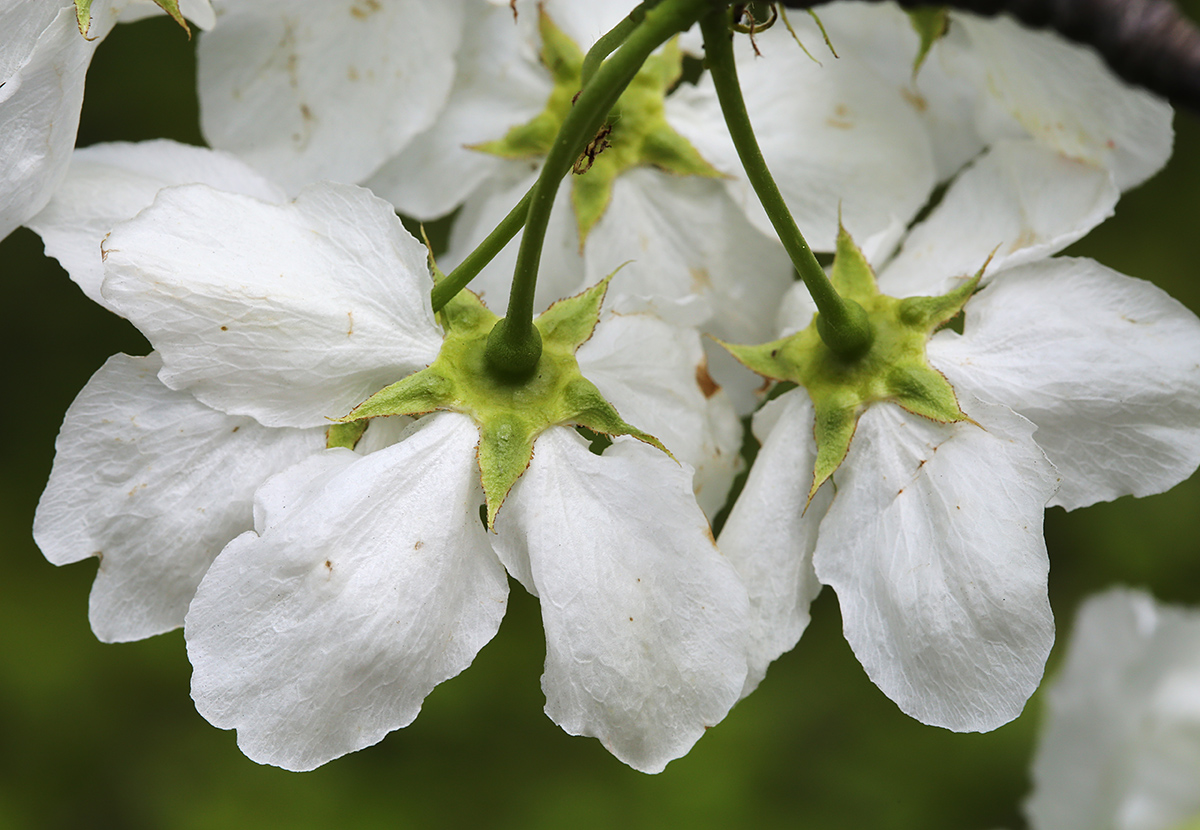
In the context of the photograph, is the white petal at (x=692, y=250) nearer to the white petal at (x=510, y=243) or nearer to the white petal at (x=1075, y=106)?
the white petal at (x=510, y=243)

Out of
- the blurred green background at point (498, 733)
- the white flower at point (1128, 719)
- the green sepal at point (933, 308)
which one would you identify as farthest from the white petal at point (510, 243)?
the blurred green background at point (498, 733)

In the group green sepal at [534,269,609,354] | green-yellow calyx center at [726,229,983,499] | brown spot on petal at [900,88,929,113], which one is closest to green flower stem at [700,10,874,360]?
green-yellow calyx center at [726,229,983,499]

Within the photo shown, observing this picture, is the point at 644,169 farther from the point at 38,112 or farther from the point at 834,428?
the point at 38,112

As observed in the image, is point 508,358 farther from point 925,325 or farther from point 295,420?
point 925,325

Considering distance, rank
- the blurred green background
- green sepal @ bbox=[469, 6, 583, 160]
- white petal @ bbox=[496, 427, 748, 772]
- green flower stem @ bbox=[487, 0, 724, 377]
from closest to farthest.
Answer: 1. green flower stem @ bbox=[487, 0, 724, 377]
2. white petal @ bbox=[496, 427, 748, 772]
3. green sepal @ bbox=[469, 6, 583, 160]
4. the blurred green background

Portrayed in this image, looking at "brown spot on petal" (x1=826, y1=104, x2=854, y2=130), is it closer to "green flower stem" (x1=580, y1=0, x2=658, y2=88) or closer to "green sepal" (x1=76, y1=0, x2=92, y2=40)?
A: "green flower stem" (x1=580, y1=0, x2=658, y2=88)

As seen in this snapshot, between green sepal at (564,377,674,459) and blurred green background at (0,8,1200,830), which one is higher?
green sepal at (564,377,674,459)

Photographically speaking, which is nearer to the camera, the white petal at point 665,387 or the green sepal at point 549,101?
the white petal at point 665,387

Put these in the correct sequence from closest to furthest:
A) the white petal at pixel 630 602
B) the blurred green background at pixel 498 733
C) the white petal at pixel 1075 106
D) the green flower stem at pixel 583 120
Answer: the green flower stem at pixel 583 120, the white petal at pixel 630 602, the white petal at pixel 1075 106, the blurred green background at pixel 498 733
